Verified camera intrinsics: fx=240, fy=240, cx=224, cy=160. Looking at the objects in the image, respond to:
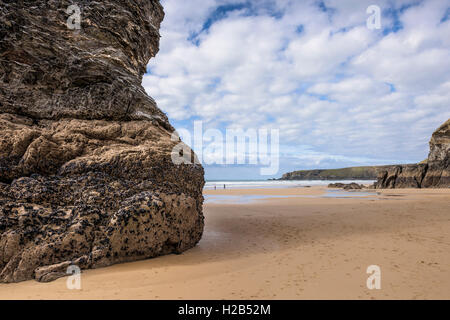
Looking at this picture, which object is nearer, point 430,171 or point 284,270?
point 284,270

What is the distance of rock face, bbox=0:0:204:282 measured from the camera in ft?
14.1

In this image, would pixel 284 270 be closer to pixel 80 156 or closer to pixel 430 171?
pixel 80 156

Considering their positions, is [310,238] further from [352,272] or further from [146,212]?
[146,212]

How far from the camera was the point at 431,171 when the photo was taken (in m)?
31.0

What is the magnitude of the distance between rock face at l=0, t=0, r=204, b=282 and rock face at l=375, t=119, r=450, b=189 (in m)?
35.8

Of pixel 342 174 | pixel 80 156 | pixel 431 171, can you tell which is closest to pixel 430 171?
pixel 431 171

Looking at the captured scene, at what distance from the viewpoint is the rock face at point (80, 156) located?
4.31m

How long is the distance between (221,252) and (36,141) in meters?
4.86

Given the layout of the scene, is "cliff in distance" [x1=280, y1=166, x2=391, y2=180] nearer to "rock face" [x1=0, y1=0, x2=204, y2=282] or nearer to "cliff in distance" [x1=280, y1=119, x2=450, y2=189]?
"cliff in distance" [x1=280, y1=119, x2=450, y2=189]

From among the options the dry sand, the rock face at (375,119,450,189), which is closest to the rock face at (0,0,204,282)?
the dry sand

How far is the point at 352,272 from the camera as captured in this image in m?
4.25

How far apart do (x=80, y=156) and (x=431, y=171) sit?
39270mm

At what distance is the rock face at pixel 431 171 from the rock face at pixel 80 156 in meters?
35.8
